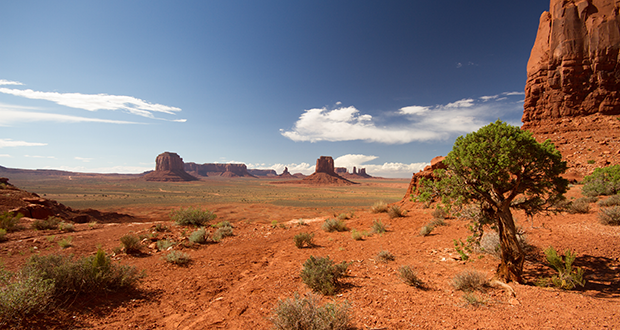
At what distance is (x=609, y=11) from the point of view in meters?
31.2

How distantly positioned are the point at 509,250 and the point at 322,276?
14.3 ft

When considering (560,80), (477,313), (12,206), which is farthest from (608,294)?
(560,80)

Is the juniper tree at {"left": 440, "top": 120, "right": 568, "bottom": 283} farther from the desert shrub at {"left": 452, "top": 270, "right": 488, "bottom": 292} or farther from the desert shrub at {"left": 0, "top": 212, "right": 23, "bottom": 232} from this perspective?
the desert shrub at {"left": 0, "top": 212, "right": 23, "bottom": 232}

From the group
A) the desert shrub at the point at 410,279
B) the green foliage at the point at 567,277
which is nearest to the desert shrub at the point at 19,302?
the desert shrub at the point at 410,279

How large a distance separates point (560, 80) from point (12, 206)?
63.5m

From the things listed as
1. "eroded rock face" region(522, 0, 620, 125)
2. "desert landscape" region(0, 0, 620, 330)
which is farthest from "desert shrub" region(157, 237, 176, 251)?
"eroded rock face" region(522, 0, 620, 125)

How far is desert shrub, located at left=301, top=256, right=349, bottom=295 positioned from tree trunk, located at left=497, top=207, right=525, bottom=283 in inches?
149

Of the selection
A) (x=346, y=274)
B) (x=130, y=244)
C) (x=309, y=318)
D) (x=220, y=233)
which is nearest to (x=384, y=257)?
(x=346, y=274)

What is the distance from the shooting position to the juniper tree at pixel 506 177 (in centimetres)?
493

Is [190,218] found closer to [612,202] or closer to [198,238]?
[198,238]

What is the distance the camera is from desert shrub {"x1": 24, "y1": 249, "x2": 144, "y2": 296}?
14.3 feet

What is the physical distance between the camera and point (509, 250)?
5.15 meters

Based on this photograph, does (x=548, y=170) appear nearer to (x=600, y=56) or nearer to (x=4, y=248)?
(x=4, y=248)

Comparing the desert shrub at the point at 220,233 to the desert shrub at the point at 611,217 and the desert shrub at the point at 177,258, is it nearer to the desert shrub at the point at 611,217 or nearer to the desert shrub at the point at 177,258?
the desert shrub at the point at 177,258
